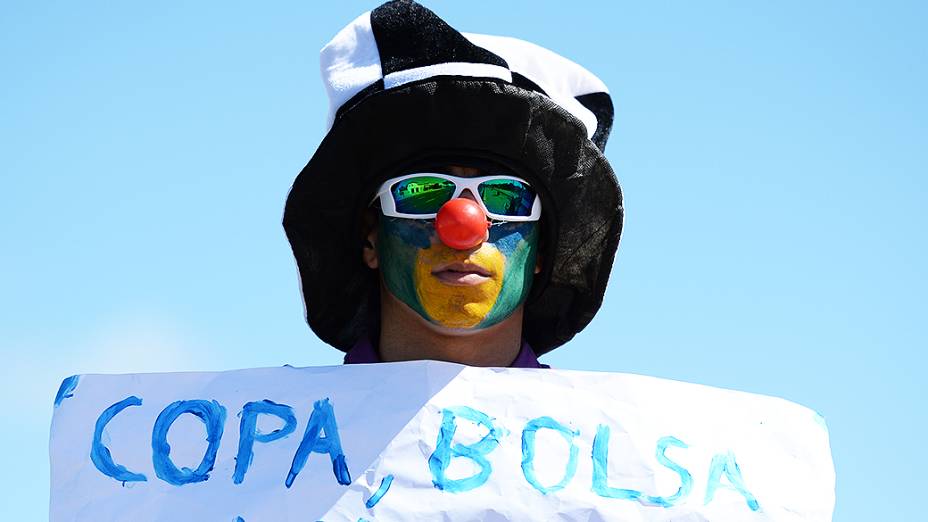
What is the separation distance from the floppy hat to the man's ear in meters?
0.03

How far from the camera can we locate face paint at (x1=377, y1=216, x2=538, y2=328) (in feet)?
15.8

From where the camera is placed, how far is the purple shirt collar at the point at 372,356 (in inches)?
201

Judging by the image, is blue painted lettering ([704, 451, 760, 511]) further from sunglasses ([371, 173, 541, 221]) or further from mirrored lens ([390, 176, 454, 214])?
mirrored lens ([390, 176, 454, 214])

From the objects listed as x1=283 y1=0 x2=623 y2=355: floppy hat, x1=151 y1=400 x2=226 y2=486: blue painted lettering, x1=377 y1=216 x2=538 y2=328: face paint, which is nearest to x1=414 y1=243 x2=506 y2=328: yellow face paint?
x1=377 y1=216 x2=538 y2=328: face paint

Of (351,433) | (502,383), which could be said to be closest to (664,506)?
(502,383)

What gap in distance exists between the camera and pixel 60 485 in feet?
15.4

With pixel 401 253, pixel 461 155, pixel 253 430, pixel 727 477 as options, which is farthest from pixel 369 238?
pixel 727 477

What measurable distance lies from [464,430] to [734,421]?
821 millimetres

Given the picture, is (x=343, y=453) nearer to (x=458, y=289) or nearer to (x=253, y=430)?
(x=253, y=430)

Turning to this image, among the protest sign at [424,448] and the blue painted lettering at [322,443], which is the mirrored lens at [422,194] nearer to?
the protest sign at [424,448]

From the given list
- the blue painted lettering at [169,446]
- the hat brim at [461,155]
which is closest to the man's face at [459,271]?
the hat brim at [461,155]

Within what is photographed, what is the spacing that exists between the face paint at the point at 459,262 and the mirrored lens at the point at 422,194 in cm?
5

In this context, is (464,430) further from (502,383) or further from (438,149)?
(438,149)

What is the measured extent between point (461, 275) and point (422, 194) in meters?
0.26
